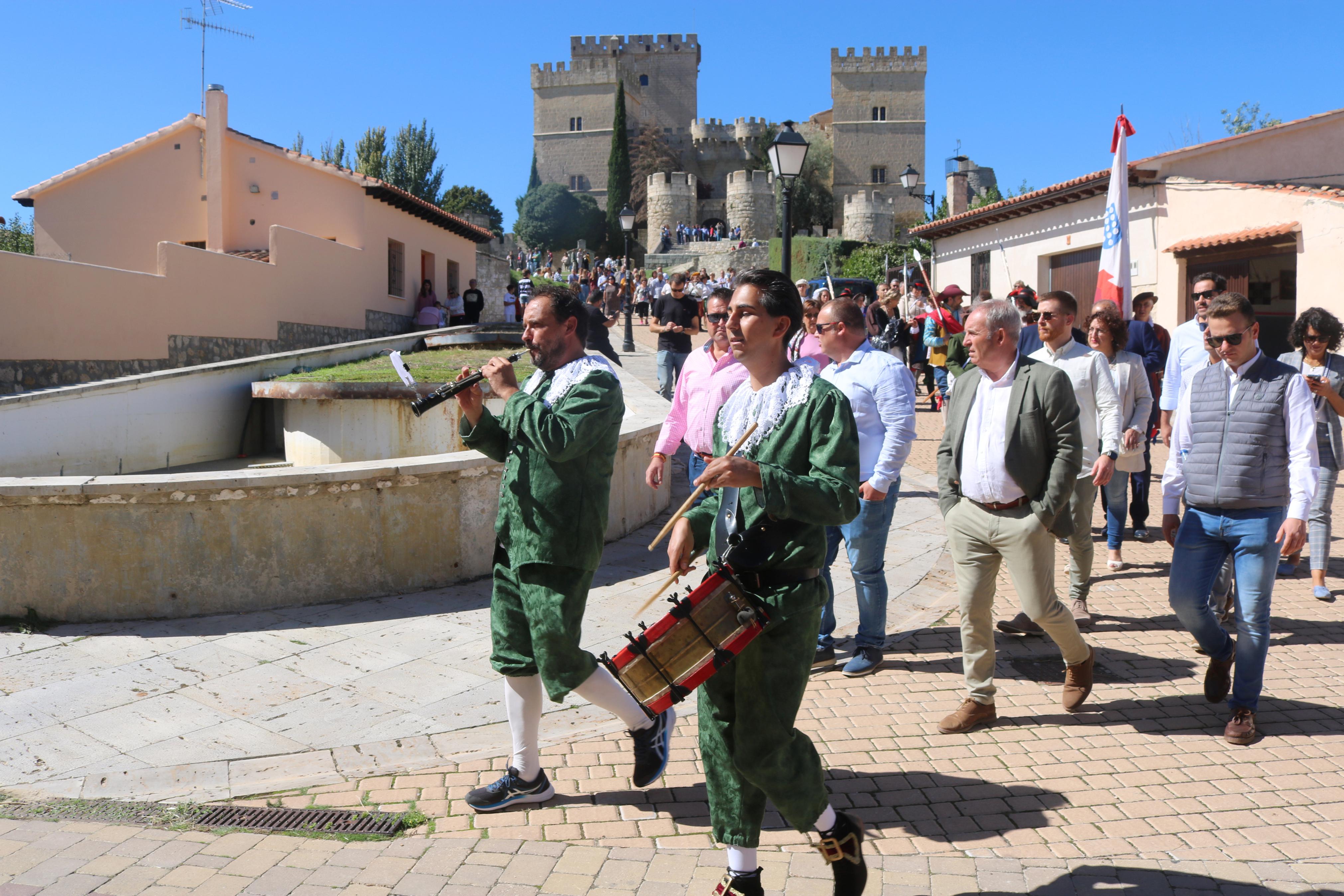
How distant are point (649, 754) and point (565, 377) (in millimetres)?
1420

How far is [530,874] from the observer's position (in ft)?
10.5

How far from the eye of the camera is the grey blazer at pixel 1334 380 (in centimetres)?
603

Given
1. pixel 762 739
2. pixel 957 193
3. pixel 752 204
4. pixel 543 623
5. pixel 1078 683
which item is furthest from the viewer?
pixel 752 204

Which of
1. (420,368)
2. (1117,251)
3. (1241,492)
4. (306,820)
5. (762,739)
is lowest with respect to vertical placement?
(306,820)

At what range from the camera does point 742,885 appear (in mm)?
2818

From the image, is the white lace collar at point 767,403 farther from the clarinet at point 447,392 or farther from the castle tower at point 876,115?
the castle tower at point 876,115

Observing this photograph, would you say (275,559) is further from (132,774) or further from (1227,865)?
(1227,865)

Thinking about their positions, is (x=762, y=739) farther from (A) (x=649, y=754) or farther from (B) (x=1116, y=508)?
(B) (x=1116, y=508)

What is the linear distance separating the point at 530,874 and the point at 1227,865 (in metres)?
2.22

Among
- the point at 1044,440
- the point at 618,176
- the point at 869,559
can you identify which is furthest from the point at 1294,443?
the point at 618,176

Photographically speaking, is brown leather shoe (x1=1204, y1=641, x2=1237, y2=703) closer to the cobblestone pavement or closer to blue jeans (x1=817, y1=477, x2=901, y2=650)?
the cobblestone pavement

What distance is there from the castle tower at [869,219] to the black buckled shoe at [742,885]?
211ft

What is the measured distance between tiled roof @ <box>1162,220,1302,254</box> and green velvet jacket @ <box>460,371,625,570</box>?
17649 mm

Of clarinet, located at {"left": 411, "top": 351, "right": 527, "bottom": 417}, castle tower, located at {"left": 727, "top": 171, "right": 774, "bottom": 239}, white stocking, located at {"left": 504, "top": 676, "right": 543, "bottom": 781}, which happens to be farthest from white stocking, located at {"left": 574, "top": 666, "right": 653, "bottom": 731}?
castle tower, located at {"left": 727, "top": 171, "right": 774, "bottom": 239}
